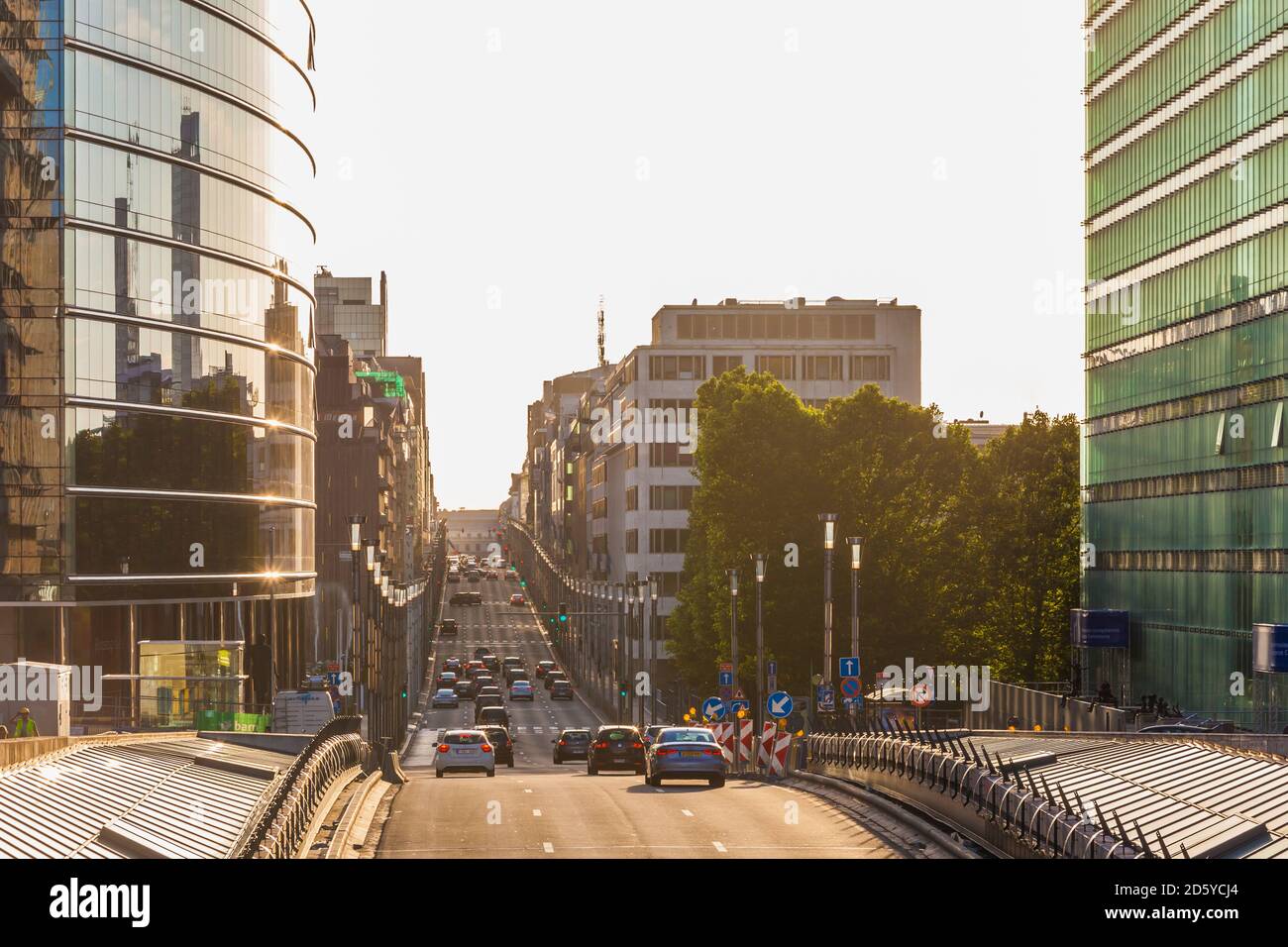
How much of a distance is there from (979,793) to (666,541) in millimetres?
100946

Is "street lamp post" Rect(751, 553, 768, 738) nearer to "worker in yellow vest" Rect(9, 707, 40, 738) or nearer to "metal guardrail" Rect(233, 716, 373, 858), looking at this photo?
"metal guardrail" Rect(233, 716, 373, 858)

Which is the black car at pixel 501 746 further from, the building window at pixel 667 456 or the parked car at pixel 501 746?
the building window at pixel 667 456

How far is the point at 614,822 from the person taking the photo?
31.5 meters

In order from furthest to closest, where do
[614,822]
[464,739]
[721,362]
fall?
[721,362] → [464,739] → [614,822]

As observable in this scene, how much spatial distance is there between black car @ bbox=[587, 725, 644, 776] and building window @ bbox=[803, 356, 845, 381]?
259ft

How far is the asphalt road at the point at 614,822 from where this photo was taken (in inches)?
1039

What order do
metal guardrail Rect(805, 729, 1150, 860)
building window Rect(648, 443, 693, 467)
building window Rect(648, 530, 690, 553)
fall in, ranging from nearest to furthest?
metal guardrail Rect(805, 729, 1150, 860) → building window Rect(648, 530, 690, 553) → building window Rect(648, 443, 693, 467)

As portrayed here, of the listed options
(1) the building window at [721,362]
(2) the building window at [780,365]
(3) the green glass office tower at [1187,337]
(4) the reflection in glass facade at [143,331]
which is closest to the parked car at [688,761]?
(4) the reflection in glass facade at [143,331]

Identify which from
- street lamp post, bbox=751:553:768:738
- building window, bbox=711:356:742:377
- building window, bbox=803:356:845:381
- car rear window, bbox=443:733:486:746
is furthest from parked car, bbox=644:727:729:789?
building window, bbox=803:356:845:381

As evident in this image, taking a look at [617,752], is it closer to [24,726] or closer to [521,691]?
[24,726]

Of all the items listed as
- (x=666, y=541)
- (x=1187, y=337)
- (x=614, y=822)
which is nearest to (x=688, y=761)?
(x=614, y=822)

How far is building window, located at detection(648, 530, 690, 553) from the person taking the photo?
12825 centimetres

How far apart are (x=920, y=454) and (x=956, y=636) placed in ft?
25.7
